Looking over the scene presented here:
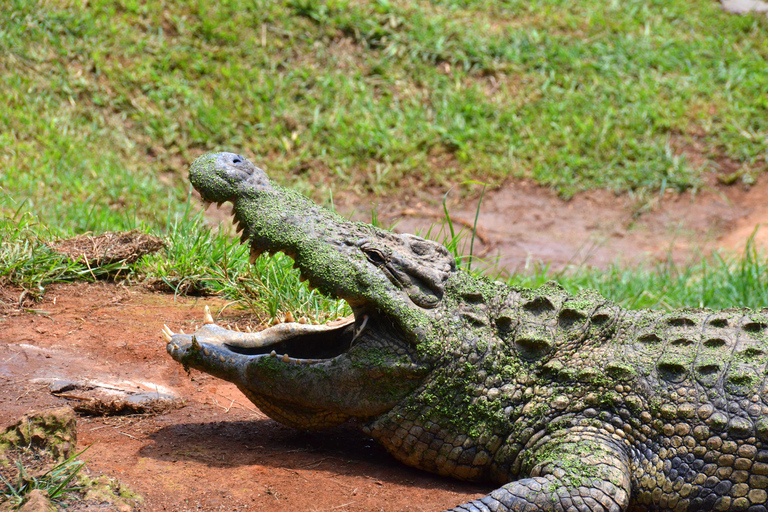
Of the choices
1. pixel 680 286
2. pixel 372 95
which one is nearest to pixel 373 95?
pixel 372 95

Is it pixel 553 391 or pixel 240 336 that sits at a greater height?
pixel 553 391

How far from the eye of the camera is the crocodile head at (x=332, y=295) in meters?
2.92

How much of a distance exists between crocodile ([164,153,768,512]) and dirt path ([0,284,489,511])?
17 centimetres

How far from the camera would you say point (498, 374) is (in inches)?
116

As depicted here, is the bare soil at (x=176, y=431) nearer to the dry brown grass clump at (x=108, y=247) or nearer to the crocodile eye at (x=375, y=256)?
the dry brown grass clump at (x=108, y=247)

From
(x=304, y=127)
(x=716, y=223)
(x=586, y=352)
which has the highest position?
(x=716, y=223)

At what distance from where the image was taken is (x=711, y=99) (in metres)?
9.77

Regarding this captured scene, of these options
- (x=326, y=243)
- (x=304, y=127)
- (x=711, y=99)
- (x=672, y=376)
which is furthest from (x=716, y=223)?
(x=326, y=243)

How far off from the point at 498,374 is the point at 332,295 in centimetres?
74

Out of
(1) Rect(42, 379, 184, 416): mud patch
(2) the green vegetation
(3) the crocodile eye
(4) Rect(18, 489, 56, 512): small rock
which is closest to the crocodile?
(3) the crocodile eye

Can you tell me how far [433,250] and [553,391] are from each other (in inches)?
30.4

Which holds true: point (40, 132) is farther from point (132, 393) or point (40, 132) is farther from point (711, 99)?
point (711, 99)

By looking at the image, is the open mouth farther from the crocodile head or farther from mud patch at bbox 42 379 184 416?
mud patch at bbox 42 379 184 416

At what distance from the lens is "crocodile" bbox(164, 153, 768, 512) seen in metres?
2.76
